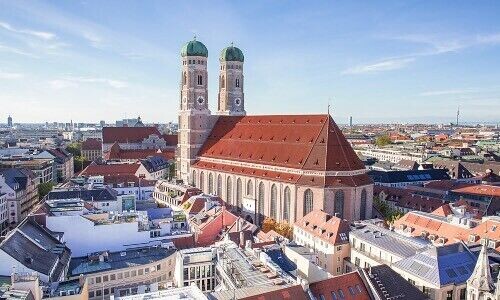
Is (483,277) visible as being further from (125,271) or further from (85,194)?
(85,194)

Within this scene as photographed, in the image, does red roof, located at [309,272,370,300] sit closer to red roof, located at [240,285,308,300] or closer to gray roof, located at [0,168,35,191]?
red roof, located at [240,285,308,300]

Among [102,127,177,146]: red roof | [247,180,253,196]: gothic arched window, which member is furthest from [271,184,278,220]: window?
[102,127,177,146]: red roof

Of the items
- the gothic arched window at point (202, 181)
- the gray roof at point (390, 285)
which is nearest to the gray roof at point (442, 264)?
the gray roof at point (390, 285)

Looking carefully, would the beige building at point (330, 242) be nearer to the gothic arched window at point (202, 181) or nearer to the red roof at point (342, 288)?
the red roof at point (342, 288)

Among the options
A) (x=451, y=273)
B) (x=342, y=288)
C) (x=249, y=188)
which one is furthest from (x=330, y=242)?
(x=249, y=188)

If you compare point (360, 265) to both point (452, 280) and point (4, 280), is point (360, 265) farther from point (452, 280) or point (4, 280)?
point (4, 280)
